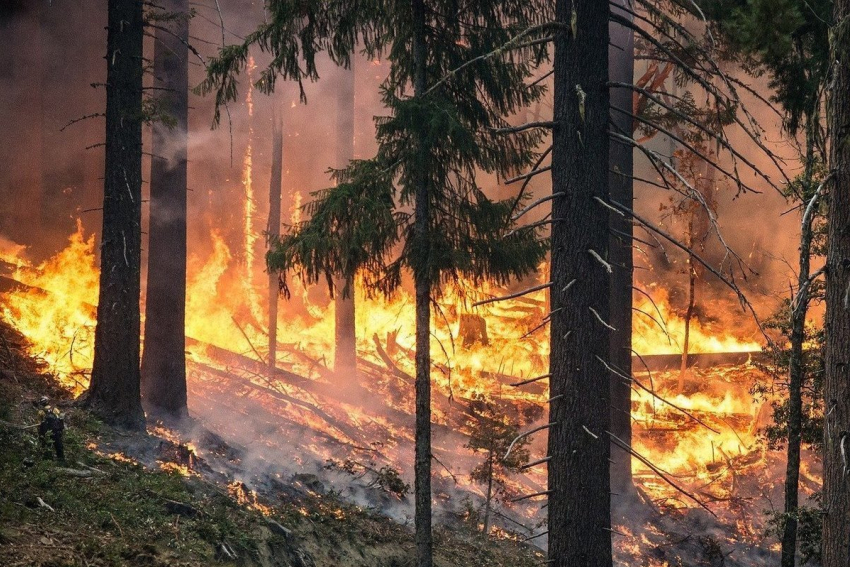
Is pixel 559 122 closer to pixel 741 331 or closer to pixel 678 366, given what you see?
pixel 678 366

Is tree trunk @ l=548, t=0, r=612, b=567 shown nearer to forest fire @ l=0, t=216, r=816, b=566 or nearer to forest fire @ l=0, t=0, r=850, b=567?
forest fire @ l=0, t=0, r=850, b=567

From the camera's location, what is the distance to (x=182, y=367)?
43.1ft

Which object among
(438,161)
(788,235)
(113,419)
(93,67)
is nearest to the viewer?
(438,161)

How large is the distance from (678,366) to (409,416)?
35.3 ft

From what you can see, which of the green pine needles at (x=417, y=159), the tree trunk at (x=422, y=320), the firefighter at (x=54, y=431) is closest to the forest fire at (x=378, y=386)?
the tree trunk at (x=422, y=320)

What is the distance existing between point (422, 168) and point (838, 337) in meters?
4.72

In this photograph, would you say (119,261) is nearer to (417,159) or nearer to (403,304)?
(403,304)

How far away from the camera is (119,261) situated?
34.2 feet

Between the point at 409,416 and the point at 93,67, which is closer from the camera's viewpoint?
the point at 409,416

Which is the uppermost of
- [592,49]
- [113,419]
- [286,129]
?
[286,129]

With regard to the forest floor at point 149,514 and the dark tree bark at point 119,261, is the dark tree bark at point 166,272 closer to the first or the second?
the forest floor at point 149,514

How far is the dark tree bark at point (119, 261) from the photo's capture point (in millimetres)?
10375

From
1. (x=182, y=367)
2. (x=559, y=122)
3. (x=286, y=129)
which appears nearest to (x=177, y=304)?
(x=182, y=367)

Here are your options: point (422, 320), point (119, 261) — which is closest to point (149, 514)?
point (422, 320)
